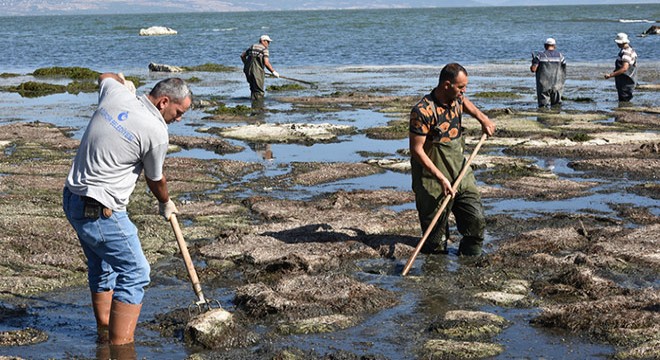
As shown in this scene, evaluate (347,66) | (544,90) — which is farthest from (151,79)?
(544,90)

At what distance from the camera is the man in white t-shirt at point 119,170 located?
Result: 6.09 meters

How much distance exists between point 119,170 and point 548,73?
57.3 feet

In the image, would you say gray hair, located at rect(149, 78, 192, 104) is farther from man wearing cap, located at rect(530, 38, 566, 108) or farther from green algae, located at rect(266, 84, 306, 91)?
green algae, located at rect(266, 84, 306, 91)

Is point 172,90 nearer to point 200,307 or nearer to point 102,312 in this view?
point 102,312

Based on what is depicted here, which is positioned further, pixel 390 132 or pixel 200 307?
pixel 390 132

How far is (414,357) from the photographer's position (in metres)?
6.60

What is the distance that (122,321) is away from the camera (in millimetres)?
6582

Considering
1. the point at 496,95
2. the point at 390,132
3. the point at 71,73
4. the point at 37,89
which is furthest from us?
the point at 71,73

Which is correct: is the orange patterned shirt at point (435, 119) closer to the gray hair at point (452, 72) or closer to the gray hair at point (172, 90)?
the gray hair at point (452, 72)

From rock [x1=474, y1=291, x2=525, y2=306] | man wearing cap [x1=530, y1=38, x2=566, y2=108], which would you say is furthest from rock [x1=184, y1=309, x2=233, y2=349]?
man wearing cap [x1=530, y1=38, x2=566, y2=108]

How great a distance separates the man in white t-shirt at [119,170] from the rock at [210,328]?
0.51m

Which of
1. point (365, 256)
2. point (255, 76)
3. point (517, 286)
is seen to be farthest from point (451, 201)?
point (255, 76)

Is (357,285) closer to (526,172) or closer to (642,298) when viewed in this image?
(642,298)

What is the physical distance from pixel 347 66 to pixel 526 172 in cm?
3108
